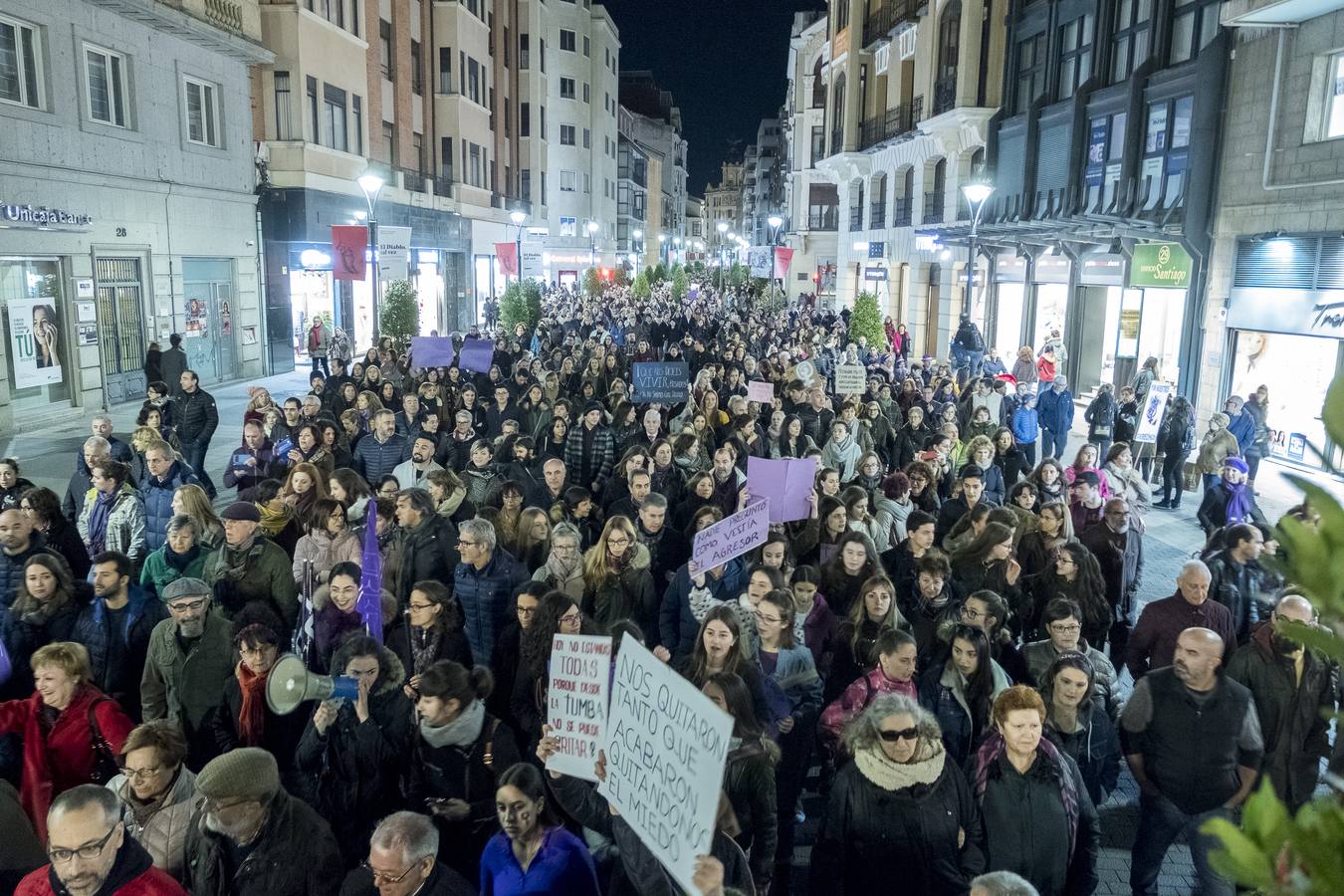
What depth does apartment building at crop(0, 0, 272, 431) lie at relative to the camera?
1908 centimetres

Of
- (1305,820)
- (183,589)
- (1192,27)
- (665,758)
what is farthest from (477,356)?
(1305,820)

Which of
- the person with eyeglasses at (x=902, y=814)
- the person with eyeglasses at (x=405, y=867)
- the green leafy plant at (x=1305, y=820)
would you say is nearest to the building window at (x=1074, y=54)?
the person with eyeglasses at (x=902, y=814)

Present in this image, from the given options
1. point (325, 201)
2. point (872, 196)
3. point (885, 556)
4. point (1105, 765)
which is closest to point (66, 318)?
point (325, 201)

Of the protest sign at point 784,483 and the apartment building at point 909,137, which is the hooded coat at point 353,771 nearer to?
the protest sign at point 784,483

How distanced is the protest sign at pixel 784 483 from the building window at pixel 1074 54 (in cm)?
2048

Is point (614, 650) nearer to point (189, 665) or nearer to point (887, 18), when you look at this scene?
point (189, 665)

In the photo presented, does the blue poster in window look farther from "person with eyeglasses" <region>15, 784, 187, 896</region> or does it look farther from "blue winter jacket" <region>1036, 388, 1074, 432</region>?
"person with eyeglasses" <region>15, 784, 187, 896</region>

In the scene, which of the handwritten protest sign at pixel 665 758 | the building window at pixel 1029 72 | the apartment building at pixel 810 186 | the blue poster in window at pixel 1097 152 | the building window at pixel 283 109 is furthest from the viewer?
the apartment building at pixel 810 186

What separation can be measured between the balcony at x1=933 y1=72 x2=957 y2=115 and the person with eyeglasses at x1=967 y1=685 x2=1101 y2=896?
30062mm

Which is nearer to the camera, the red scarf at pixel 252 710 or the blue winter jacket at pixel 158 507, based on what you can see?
the red scarf at pixel 252 710

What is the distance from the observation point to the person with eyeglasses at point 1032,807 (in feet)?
14.5

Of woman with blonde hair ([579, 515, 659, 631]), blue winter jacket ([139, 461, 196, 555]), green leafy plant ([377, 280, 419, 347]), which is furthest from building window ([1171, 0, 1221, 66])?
blue winter jacket ([139, 461, 196, 555])

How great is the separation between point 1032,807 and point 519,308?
2658 cm

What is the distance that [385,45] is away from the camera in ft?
124
